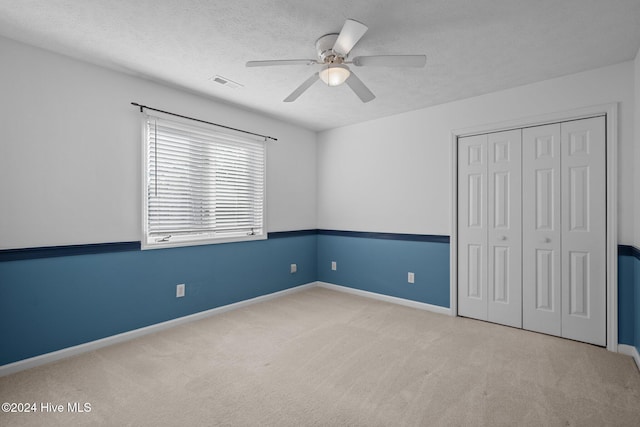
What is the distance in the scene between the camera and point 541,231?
9.99ft

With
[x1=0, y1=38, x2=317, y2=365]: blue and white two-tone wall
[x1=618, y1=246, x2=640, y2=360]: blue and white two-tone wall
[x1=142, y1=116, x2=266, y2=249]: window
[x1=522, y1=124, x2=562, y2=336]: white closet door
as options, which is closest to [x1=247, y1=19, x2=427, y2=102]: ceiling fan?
[x1=142, y1=116, x2=266, y2=249]: window

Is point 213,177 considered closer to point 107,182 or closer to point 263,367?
point 107,182

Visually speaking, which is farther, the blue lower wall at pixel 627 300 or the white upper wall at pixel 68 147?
the blue lower wall at pixel 627 300

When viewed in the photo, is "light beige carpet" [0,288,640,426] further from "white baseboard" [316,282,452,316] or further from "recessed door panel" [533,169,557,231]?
"recessed door panel" [533,169,557,231]

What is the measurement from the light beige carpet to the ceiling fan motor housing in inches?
93.0

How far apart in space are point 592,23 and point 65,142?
13.5 ft

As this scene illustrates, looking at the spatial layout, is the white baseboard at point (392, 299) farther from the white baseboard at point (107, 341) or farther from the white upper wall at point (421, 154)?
the white baseboard at point (107, 341)

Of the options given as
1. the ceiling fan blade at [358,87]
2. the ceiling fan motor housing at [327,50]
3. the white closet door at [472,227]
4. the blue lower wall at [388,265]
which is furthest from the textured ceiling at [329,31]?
the blue lower wall at [388,265]

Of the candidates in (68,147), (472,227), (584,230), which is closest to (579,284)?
(584,230)

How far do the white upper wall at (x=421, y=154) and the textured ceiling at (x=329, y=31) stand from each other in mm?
188

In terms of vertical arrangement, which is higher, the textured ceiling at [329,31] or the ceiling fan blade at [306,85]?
the textured ceiling at [329,31]

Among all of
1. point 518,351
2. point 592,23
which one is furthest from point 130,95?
point 518,351

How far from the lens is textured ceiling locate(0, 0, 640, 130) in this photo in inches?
76.1

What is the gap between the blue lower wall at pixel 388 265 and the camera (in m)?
3.72
